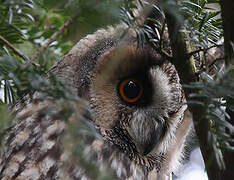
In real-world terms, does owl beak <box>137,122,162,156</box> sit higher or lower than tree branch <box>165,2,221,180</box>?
lower

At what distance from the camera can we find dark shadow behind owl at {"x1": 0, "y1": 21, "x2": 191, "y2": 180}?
1.64 m

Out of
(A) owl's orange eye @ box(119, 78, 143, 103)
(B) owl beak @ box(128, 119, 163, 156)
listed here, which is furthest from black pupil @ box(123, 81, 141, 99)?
(B) owl beak @ box(128, 119, 163, 156)

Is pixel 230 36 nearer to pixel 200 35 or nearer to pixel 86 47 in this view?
pixel 200 35

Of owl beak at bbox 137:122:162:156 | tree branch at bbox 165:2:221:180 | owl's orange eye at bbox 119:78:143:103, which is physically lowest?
owl beak at bbox 137:122:162:156

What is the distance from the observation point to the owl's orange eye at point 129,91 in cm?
178

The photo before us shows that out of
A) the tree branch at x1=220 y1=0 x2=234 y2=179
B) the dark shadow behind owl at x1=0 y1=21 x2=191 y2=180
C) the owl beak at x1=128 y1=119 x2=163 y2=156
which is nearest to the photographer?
the tree branch at x1=220 y1=0 x2=234 y2=179

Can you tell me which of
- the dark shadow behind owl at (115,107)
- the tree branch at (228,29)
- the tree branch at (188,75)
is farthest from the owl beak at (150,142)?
the tree branch at (228,29)

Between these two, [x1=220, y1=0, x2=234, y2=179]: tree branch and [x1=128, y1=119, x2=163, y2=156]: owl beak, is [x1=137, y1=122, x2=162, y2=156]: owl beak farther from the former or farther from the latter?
[x1=220, y1=0, x2=234, y2=179]: tree branch

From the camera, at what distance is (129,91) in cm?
178

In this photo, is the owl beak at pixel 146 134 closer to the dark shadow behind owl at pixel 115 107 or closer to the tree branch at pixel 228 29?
the dark shadow behind owl at pixel 115 107

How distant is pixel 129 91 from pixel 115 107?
99mm

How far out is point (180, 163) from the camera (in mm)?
2248

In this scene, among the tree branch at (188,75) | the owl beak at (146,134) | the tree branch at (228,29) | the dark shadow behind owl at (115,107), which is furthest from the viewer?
the owl beak at (146,134)

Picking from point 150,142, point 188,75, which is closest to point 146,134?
point 150,142
